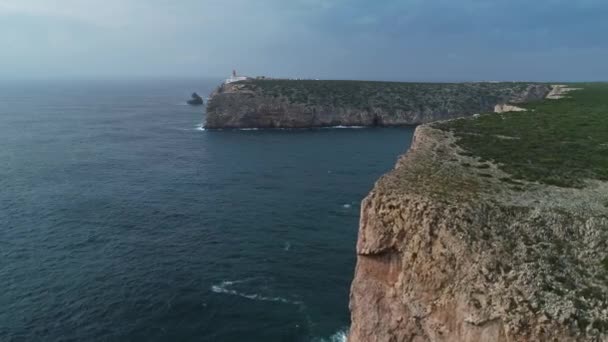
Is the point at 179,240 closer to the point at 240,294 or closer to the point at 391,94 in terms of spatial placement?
the point at 240,294

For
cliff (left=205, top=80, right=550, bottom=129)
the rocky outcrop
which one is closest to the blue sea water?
the rocky outcrop

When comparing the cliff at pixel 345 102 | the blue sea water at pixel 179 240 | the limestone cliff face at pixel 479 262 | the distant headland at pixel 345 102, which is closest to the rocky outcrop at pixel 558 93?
the cliff at pixel 345 102

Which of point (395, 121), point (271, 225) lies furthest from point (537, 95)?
point (271, 225)

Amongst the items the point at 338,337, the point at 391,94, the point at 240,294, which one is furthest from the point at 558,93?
the point at 240,294

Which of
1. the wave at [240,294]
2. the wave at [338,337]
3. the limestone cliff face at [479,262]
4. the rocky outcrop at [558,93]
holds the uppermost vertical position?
the rocky outcrop at [558,93]

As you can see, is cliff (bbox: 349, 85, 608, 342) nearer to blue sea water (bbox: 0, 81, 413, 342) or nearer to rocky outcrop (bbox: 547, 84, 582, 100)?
blue sea water (bbox: 0, 81, 413, 342)

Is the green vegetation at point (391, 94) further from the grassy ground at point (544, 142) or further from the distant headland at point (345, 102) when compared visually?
the grassy ground at point (544, 142)

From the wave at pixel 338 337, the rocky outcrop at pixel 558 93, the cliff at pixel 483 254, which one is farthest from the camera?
the rocky outcrop at pixel 558 93
